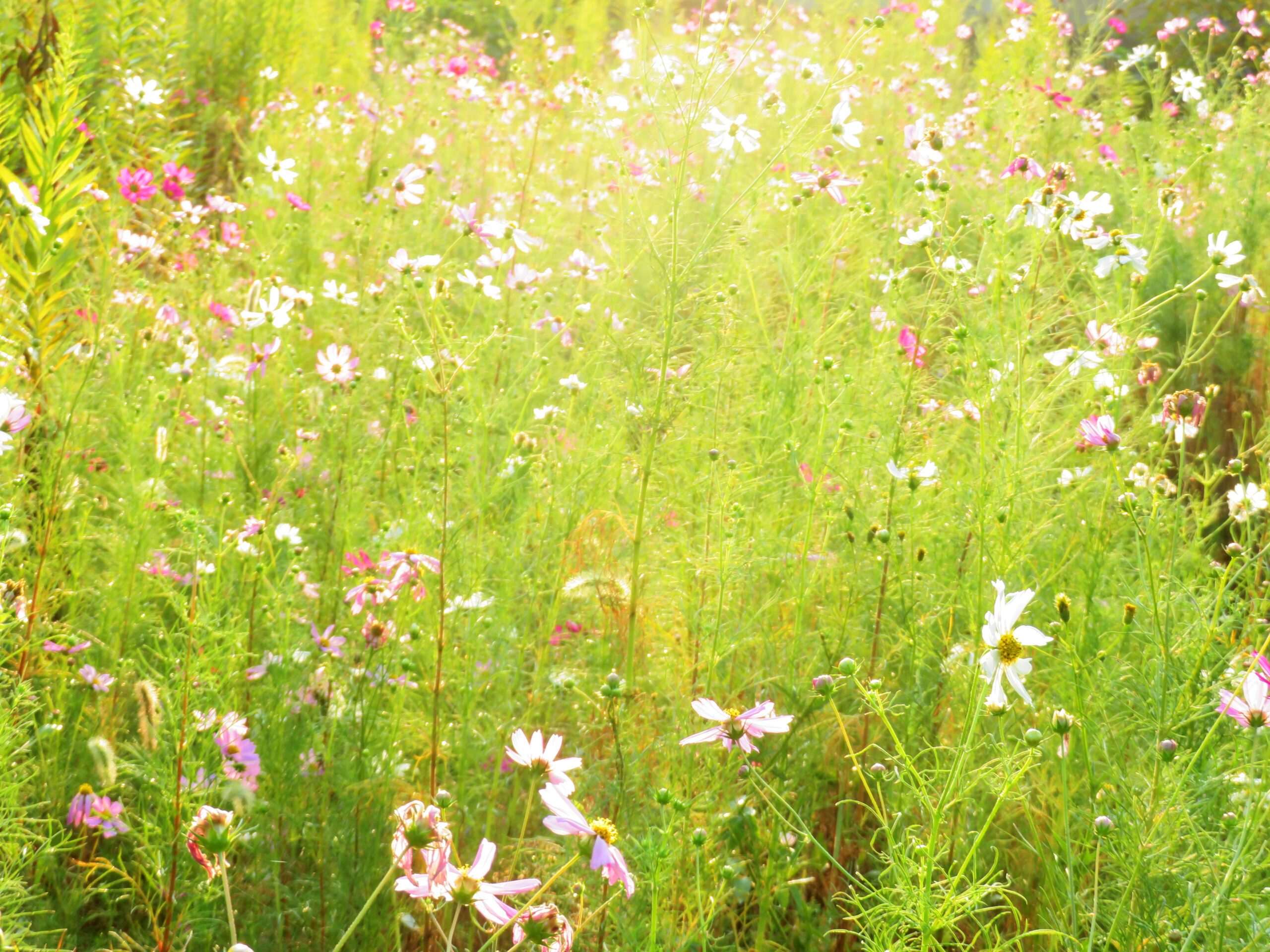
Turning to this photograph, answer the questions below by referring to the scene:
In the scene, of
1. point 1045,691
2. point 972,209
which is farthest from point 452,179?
point 1045,691

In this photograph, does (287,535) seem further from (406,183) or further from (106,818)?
(406,183)

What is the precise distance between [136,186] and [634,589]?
81.5 inches

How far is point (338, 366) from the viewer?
2305 millimetres

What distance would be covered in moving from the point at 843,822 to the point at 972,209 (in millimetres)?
2371

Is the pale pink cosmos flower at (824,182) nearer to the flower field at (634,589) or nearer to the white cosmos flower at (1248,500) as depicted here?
the flower field at (634,589)

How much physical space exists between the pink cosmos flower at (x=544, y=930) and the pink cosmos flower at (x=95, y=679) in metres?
0.93

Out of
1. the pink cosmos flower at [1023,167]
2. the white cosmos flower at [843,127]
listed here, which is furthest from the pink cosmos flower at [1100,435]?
the pink cosmos flower at [1023,167]

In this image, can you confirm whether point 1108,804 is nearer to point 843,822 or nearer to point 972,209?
point 843,822

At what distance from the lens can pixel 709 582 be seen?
1832mm

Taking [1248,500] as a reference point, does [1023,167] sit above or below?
above

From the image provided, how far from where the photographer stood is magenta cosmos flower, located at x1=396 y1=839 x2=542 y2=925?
953 mm

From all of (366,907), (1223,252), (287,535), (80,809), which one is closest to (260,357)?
(287,535)

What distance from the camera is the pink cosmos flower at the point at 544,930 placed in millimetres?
911

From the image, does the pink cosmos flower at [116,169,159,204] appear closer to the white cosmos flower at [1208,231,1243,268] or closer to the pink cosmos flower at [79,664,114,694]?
the pink cosmos flower at [79,664,114,694]
